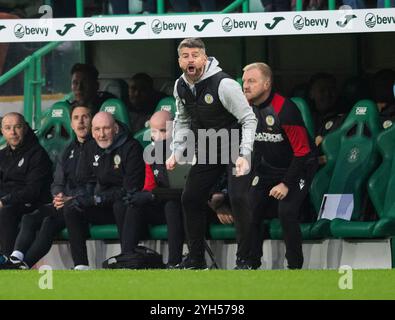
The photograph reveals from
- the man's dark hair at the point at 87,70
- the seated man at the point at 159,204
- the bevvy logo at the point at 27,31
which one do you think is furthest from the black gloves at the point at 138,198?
the bevvy logo at the point at 27,31

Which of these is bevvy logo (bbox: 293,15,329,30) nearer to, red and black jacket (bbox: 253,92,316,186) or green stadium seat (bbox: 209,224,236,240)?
red and black jacket (bbox: 253,92,316,186)

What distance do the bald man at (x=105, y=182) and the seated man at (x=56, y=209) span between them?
0.13 m

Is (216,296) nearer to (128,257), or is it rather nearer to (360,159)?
(128,257)

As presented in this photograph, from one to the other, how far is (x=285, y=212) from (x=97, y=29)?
228cm

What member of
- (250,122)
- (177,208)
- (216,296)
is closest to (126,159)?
(177,208)

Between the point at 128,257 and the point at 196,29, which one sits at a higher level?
the point at 196,29

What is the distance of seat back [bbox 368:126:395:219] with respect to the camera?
517 inches

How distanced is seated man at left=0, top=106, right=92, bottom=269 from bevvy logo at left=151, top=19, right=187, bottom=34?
102 centimetres

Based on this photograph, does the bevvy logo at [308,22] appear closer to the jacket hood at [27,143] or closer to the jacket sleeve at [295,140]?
the jacket sleeve at [295,140]

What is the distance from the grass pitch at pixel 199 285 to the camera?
35.4ft

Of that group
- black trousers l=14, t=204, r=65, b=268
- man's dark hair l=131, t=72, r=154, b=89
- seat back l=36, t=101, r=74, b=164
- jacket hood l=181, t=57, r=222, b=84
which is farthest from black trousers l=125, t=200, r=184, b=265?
seat back l=36, t=101, r=74, b=164

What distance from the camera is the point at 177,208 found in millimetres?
13047

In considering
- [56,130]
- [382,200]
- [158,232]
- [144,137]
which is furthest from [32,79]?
[382,200]
